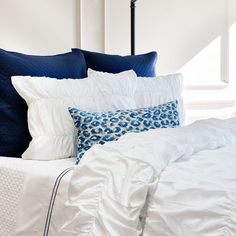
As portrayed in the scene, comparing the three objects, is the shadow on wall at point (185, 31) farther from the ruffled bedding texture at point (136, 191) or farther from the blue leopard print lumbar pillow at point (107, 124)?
the ruffled bedding texture at point (136, 191)

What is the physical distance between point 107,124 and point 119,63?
802 mm

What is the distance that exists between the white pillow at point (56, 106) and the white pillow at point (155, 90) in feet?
0.56

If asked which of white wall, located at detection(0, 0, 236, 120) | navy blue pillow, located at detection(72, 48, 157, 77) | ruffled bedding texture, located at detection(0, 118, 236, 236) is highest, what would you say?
white wall, located at detection(0, 0, 236, 120)

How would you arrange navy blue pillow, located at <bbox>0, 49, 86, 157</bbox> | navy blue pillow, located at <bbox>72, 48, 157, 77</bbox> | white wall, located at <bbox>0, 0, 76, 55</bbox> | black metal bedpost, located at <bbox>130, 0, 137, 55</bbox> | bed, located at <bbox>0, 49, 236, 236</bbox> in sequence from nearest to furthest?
bed, located at <bbox>0, 49, 236, 236</bbox>, navy blue pillow, located at <bbox>0, 49, 86, 157</bbox>, navy blue pillow, located at <bbox>72, 48, 157, 77</bbox>, white wall, located at <bbox>0, 0, 76, 55</bbox>, black metal bedpost, located at <bbox>130, 0, 137, 55</bbox>

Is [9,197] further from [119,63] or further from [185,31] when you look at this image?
[185,31]

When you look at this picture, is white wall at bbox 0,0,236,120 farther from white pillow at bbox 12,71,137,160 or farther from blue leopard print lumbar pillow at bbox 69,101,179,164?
blue leopard print lumbar pillow at bbox 69,101,179,164

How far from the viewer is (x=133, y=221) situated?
1133 mm

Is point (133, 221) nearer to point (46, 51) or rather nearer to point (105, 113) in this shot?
point (105, 113)

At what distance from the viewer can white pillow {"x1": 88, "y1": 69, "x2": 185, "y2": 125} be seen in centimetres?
231

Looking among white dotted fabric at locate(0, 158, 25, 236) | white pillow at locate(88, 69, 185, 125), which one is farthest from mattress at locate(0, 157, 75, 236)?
white pillow at locate(88, 69, 185, 125)

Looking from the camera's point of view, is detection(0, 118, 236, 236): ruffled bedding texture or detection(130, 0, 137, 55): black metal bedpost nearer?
detection(0, 118, 236, 236): ruffled bedding texture

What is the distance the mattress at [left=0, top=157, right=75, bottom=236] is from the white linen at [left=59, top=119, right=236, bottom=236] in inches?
6.4

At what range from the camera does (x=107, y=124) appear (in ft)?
5.93

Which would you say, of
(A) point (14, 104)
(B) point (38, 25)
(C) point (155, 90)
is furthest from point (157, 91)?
(B) point (38, 25)
